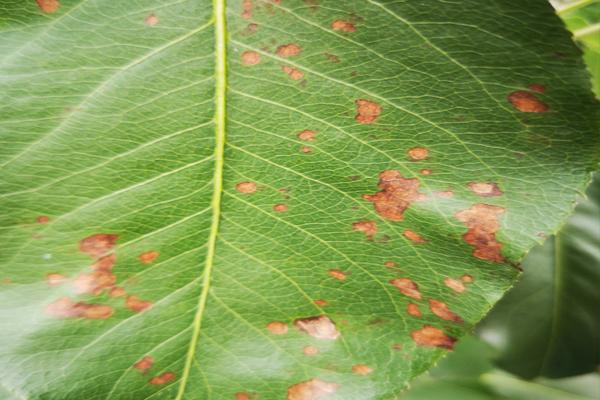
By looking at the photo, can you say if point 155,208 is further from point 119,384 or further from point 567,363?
point 567,363

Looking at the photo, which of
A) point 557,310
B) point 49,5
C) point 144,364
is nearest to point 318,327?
point 144,364

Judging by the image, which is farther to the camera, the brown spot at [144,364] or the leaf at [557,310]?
the leaf at [557,310]

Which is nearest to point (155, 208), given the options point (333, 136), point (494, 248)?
point (333, 136)

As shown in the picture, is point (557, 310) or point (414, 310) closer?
point (414, 310)

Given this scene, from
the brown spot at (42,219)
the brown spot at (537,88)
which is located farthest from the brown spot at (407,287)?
the brown spot at (42,219)

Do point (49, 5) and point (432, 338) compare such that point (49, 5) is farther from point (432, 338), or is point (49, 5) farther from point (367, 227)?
point (432, 338)

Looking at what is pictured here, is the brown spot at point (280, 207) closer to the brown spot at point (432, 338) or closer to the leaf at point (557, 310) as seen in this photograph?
the brown spot at point (432, 338)

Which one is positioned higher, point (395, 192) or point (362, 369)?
point (395, 192)
